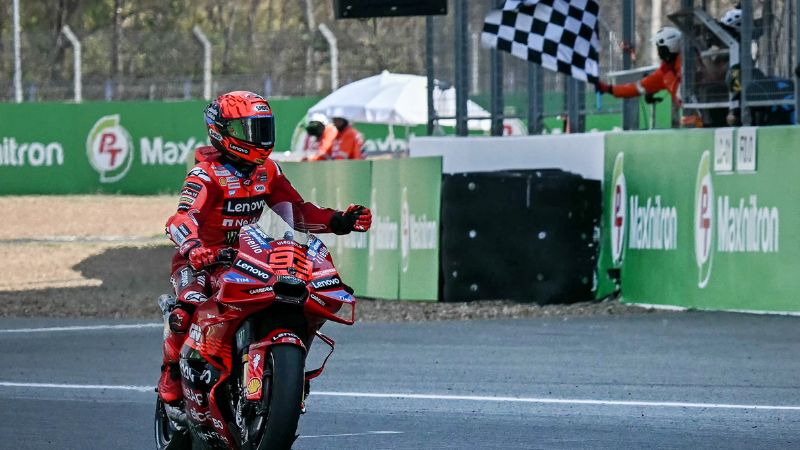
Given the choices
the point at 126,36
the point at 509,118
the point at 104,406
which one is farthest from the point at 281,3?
the point at 104,406

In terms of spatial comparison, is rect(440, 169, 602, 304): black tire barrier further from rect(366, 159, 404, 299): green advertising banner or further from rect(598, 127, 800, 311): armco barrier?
rect(366, 159, 404, 299): green advertising banner

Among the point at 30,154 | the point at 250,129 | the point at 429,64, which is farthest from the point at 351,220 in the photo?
the point at 30,154

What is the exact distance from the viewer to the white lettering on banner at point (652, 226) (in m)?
12.5

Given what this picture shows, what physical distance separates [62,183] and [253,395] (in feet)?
77.3

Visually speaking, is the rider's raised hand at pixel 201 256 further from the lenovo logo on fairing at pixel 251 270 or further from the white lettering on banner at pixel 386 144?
the white lettering on banner at pixel 386 144

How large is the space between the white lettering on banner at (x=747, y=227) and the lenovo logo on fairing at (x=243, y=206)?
5845 mm

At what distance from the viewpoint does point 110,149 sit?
2873cm

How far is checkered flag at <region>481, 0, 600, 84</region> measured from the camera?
14.4 meters

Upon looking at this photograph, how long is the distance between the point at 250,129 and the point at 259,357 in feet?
3.45

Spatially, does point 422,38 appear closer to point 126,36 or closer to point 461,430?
point 126,36

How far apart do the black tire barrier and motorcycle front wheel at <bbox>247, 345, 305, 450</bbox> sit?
7.50 metres

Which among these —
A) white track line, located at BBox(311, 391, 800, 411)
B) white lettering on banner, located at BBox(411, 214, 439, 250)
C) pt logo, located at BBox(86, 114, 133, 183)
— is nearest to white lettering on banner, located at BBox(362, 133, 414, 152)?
pt logo, located at BBox(86, 114, 133, 183)

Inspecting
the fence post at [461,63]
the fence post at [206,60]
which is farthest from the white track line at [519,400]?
the fence post at [206,60]

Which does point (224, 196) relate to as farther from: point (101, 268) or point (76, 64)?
point (76, 64)
